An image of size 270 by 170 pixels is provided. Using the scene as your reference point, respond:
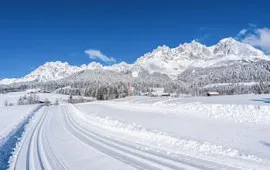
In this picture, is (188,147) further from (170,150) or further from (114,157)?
(114,157)

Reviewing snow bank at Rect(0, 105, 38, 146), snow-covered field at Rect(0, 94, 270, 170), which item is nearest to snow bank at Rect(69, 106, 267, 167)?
snow-covered field at Rect(0, 94, 270, 170)

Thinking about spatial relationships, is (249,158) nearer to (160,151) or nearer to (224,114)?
(160,151)

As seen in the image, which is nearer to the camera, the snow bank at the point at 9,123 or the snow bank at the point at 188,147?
the snow bank at the point at 188,147

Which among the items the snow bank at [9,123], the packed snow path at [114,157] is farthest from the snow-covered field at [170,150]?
the snow bank at [9,123]

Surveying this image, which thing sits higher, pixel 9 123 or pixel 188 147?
pixel 188 147

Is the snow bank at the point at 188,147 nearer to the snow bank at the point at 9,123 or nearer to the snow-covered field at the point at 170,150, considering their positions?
the snow-covered field at the point at 170,150

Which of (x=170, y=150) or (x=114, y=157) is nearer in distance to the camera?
(x=114, y=157)

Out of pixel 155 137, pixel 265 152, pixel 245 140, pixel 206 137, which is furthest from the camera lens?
pixel 155 137

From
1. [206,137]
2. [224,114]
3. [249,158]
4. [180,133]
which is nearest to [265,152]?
[249,158]

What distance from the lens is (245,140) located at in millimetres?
12750

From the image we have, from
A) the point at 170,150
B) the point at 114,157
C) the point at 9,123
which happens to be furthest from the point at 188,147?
the point at 9,123

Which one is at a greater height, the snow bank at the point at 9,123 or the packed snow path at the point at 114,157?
the packed snow path at the point at 114,157

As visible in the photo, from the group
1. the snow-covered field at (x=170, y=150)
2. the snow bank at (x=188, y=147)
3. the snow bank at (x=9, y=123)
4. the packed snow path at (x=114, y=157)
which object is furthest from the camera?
the snow bank at (x=9, y=123)

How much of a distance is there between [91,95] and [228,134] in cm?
12493
